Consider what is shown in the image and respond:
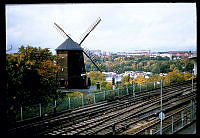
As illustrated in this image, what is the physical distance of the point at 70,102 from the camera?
27.1ft

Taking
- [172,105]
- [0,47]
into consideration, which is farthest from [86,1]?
[172,105]

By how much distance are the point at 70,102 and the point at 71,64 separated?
263cm

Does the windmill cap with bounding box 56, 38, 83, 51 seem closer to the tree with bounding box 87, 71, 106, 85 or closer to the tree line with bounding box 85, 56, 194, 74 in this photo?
the tree with bounding box 87, 71, 106, 85

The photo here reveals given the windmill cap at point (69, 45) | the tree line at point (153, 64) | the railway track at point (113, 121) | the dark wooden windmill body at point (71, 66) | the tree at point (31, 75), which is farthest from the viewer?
the windmill cap at point (69, 45)

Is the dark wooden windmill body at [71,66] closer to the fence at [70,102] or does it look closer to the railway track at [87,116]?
the fence at [70,102]

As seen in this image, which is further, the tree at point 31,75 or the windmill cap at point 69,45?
the windmill cap at point 69,45

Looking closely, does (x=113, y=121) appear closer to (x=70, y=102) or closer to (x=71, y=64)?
(x=70, y=102)

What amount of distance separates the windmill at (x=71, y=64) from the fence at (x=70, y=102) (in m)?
1.05


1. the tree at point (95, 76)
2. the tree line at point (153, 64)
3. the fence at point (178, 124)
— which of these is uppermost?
the tree line at point (153, 64)

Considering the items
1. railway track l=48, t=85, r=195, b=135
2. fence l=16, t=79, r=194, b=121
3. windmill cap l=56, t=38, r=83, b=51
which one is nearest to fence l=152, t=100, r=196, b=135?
railway track l=48, t=85, r=195, b=135

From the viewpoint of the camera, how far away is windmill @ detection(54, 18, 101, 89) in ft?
31.6

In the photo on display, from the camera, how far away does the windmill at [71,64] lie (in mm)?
9625

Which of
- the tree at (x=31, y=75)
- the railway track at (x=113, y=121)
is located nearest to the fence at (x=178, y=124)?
the railway track at (x=113, y=121)

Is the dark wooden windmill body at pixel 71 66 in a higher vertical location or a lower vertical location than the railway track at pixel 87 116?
higher
